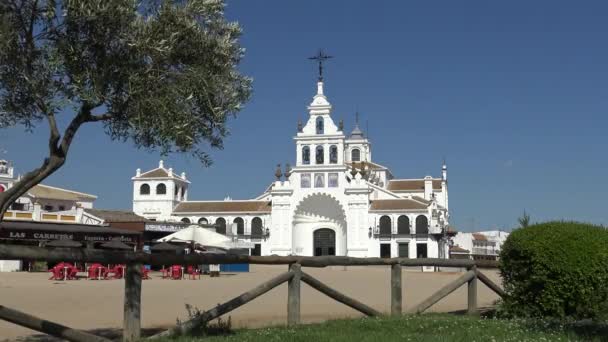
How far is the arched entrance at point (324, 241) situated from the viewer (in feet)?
214

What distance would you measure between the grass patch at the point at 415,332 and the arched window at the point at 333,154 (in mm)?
56624

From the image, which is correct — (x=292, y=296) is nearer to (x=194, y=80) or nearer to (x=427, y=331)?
(x=427, y=331)

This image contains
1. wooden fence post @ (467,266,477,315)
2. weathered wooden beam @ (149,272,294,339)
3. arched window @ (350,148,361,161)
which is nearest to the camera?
weathered wooden beam @ (149,272,294,339)

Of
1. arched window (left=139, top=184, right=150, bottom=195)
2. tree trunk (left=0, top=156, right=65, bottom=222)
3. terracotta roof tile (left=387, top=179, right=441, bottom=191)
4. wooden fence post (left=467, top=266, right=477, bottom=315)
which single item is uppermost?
terracotta roof tile (left=387, top=179, right=441, bottom=191)

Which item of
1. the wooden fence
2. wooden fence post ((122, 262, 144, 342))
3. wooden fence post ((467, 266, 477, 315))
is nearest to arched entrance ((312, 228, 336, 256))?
wooden fence post ((467, 266, 477, 315))

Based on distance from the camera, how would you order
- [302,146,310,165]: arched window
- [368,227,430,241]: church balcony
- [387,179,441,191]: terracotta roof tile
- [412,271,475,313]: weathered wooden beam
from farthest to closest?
[387,179,441,191]: terracotta roof tile < [302,146,310,165]: arched window < [368,227,430,241]: church balcony < [412,271,475,313]: weathered wooden beam

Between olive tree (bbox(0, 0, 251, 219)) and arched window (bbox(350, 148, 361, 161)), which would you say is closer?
olive tree (bbox(0, 0, 251, 219))

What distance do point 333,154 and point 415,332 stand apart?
58.7 metres

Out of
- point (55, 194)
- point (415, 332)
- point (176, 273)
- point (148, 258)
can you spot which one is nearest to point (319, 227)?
point (55, 194)

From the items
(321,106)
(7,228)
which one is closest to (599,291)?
(7,228)

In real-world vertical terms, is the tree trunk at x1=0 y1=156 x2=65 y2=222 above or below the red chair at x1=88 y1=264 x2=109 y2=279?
above

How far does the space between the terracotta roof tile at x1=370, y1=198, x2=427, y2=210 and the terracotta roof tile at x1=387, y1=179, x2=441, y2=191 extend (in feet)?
47.8

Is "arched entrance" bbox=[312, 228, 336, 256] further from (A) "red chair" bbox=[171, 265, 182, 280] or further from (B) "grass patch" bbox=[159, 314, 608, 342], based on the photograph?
(B) "grass patch" bbox=[159, 314, 608, 342]

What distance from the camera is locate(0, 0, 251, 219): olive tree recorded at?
6.23m
